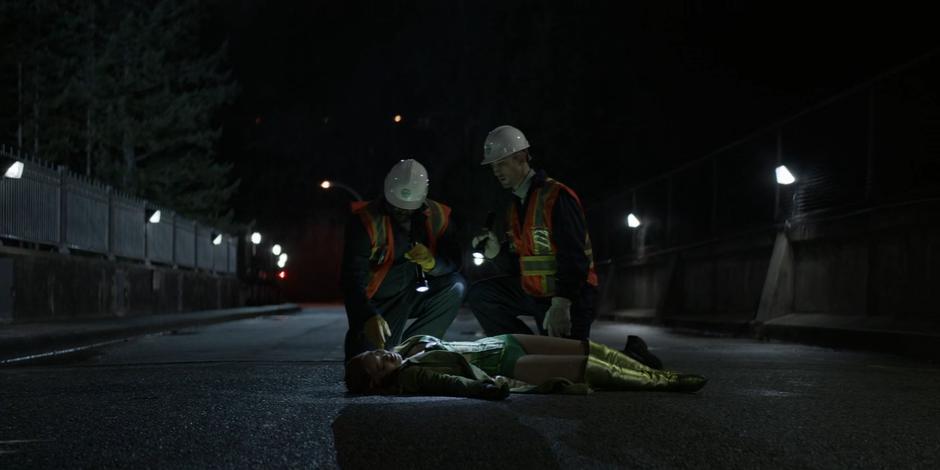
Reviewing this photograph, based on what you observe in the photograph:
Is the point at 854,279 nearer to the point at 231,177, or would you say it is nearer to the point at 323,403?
the point at 323,403

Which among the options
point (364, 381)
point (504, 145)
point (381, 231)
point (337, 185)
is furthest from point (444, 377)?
point (337, 185)

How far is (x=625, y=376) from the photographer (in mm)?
6539

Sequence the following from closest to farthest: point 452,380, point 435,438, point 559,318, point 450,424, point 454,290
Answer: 1. point 435,438
2. point 450,424
3. point 452,380
4. point 559,318
5. point 454,290

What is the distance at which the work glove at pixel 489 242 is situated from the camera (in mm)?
7359

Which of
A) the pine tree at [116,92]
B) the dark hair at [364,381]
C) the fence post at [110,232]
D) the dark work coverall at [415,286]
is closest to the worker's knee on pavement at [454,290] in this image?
the dark work coverall at [415,286]

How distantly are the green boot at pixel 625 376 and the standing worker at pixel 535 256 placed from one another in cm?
49

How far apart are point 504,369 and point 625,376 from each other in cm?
81

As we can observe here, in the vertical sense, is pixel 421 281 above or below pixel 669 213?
below

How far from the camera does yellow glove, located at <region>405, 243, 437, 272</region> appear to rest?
7.59 m

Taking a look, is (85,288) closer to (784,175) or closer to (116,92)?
(784,175)

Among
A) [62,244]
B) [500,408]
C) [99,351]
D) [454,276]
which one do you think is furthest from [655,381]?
[62,244]

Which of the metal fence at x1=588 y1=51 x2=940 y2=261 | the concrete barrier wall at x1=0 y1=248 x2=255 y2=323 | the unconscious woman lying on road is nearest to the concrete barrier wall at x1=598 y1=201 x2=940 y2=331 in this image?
the metal fence at x1=588 y1=51 x2=940 y2=261

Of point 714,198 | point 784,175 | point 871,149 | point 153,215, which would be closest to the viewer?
point 871,149

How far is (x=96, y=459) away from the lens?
13.7ft
